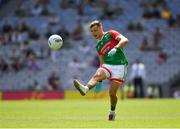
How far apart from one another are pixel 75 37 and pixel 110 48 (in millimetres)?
28940

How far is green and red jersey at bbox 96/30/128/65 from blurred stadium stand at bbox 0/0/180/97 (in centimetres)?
2633

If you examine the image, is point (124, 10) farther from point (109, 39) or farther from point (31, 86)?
point (109, 39)

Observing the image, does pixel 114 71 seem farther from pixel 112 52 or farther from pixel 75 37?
pixel 75 37

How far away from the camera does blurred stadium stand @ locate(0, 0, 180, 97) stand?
44.4m

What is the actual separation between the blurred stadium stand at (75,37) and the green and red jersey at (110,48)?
2633 cm

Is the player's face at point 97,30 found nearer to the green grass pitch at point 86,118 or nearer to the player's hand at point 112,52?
the player's hand at point 112,52

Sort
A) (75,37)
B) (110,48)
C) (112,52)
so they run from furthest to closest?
(75,37), (110,48), (112,52)

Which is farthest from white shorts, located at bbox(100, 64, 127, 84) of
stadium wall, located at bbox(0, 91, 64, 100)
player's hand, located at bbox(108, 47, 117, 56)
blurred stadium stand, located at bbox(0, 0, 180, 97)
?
blurred stadium stand, located at bbox(0, 0, 180, 97)

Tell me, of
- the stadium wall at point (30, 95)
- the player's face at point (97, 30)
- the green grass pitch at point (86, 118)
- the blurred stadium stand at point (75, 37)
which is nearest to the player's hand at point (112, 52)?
the player's face at point (97, 30)

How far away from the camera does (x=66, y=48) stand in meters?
45.8

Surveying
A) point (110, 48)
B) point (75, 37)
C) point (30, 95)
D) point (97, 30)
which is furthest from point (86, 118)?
point (75, 37)

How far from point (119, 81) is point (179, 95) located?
2589cm

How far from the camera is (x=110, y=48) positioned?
57.2 feet

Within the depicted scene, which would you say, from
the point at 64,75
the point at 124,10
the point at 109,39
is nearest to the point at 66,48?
the point at 64,75
